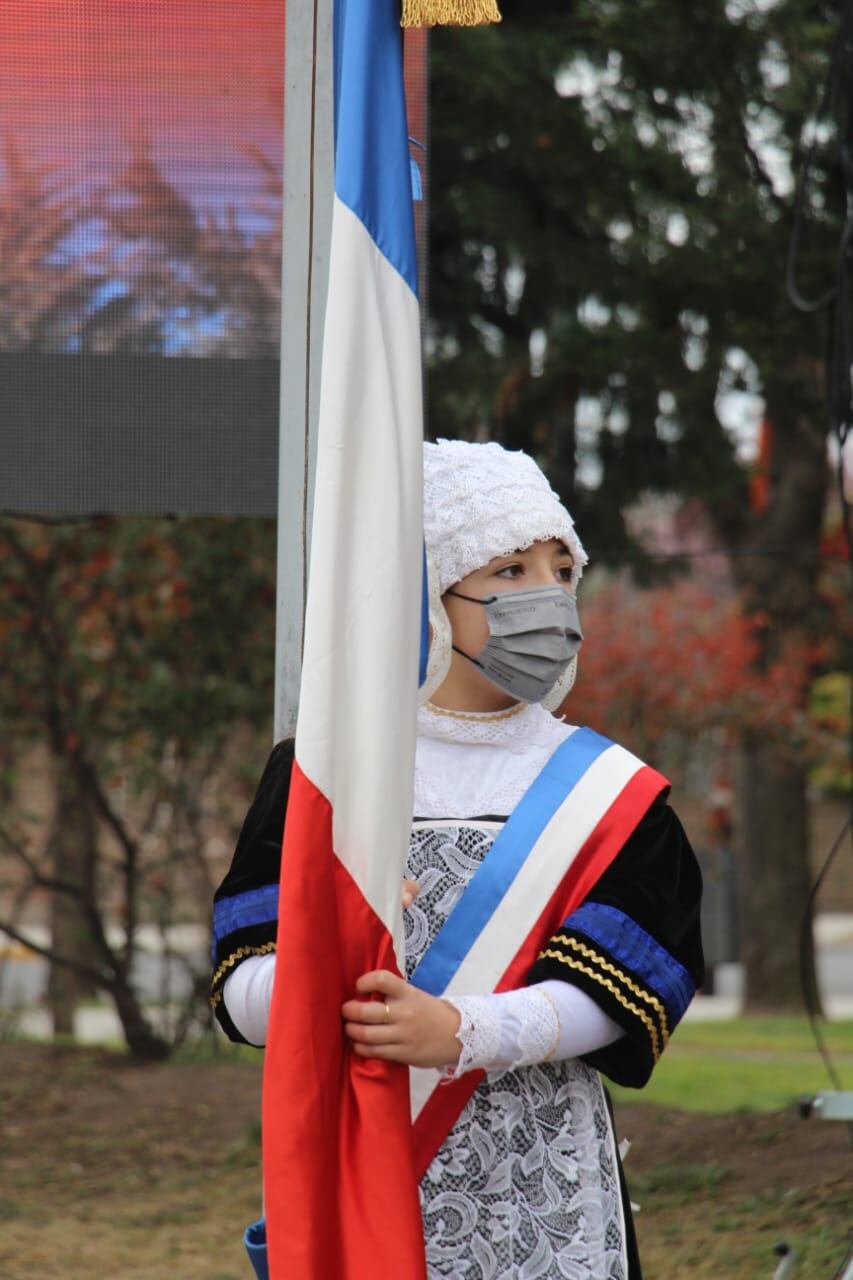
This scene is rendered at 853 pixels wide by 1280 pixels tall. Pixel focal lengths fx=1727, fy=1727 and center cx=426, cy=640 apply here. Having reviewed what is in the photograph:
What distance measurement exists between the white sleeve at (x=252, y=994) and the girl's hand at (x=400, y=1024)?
17 centimetres

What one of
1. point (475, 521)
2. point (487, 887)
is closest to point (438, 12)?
point (475, 521)

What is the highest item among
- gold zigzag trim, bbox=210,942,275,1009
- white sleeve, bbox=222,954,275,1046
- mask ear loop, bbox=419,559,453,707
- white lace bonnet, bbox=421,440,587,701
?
white lace bonnet, bbox=421,440,587,701

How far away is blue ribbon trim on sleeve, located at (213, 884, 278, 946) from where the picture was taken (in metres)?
2.07

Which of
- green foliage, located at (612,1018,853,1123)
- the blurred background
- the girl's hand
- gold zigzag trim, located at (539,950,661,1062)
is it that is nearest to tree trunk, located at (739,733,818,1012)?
green foliage, located at (612,1018,853,1123)

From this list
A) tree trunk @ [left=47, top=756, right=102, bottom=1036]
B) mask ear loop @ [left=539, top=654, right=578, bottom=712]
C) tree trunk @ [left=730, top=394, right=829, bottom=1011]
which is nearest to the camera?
mask ear loop @ [left=539, top=654, right=578, bottom=712]

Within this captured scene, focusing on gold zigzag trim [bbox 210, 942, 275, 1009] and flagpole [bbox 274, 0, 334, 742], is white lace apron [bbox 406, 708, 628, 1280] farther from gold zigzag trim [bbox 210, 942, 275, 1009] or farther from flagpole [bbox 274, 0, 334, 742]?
flagpole [bbox 274, 0, 334, 742]

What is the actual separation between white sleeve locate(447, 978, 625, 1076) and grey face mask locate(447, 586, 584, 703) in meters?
0.39

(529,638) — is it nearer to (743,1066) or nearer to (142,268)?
(142,268)

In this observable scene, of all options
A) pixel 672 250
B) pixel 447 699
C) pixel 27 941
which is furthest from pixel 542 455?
pixel 447 699

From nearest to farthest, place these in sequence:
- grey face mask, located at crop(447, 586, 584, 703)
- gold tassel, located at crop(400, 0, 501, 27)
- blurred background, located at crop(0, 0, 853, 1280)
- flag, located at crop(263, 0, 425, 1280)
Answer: flag, located at crop(263, 0, 425, 1280) → gold tassel, located at crop(400, 0, 501, 27) → grey face mask, located at crop(447, 586, 584, 703) → blurred background, located at crop(0, 0, 853, 1280)

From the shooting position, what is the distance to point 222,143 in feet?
10.1

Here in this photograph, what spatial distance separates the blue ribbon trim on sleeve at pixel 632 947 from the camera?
2.02 meters

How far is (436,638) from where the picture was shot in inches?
86.8

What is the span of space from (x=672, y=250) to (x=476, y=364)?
102cm
